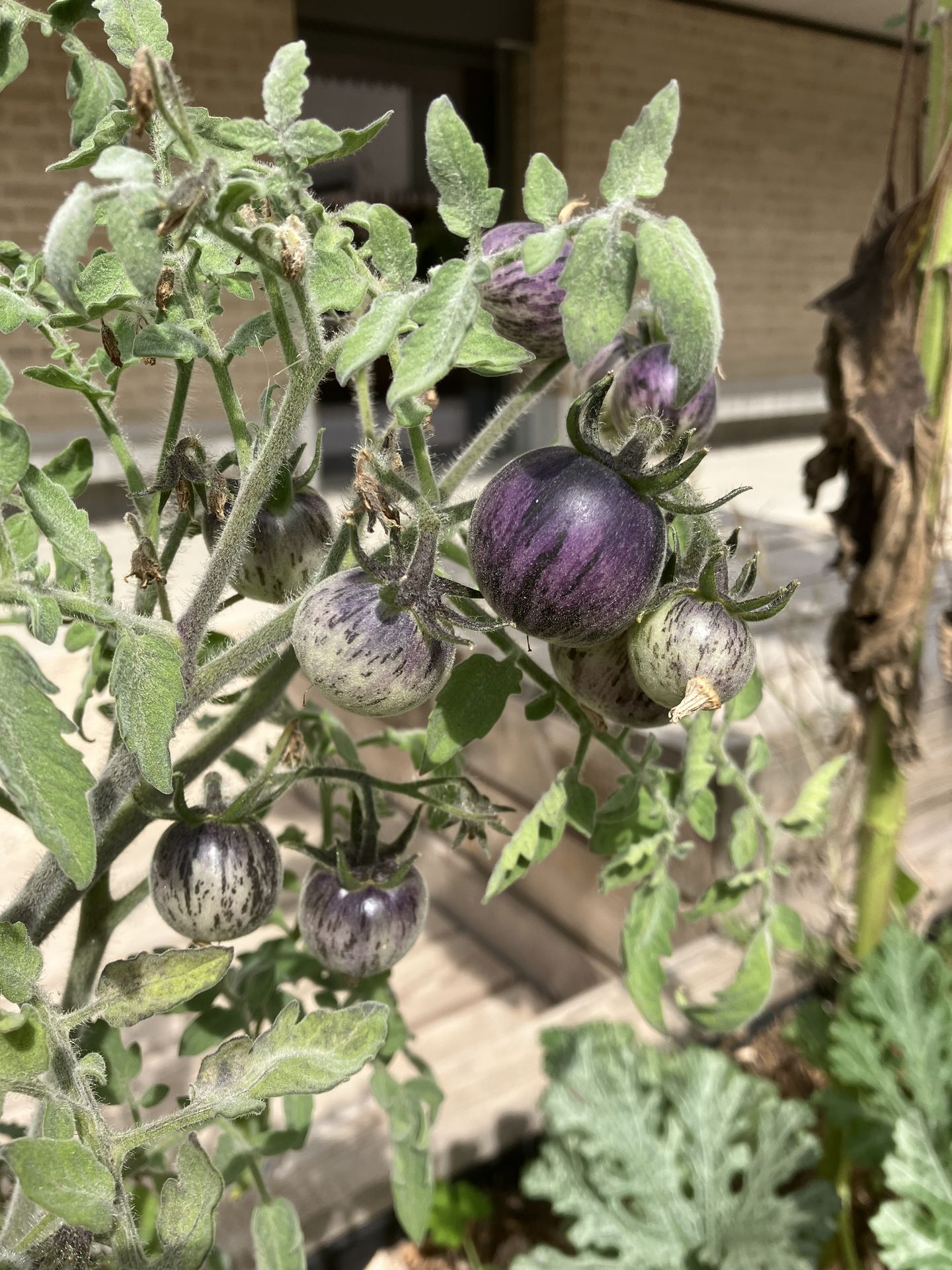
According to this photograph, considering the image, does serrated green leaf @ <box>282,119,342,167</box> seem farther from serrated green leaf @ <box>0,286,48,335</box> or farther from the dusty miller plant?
serrated green leaf @ <box>0,286,48,335</box>

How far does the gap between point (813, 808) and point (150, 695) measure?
2.05 ft

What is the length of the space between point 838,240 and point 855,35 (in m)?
1.10

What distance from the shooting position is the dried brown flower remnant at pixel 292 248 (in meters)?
0.32

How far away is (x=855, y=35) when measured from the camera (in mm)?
5453

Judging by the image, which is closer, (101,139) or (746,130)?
(101,139)

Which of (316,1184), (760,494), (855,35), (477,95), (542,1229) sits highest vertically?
(855,35)

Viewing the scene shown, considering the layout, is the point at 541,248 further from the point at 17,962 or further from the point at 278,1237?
the point at 278,1237

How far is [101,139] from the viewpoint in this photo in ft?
1.33

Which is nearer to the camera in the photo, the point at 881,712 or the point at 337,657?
the point at 337,657

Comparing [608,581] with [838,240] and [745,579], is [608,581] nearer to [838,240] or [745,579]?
[745,579]

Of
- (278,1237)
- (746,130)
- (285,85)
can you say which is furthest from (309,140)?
(746,130)

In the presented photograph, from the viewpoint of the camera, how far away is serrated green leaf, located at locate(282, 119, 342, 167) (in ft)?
1.17

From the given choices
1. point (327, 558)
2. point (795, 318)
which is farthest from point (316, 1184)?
point (795, 318)

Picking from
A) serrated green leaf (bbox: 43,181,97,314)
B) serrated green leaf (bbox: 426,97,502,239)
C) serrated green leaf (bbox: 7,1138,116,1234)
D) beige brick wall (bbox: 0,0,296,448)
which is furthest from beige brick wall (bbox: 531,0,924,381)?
serrated green leaf (bbox: 7,1138,116,1234)
